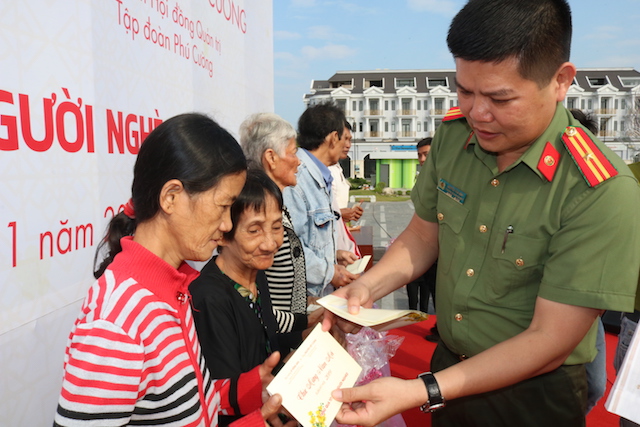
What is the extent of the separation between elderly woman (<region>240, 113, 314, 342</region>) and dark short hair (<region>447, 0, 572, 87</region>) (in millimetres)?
1413

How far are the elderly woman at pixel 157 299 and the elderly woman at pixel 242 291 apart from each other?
0.61 ft

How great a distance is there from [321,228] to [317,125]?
3.34ft

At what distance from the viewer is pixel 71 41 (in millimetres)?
1721

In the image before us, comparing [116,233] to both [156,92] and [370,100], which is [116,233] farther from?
[370,100]

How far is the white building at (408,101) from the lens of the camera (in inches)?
1839

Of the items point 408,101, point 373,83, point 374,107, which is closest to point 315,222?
point 374,107

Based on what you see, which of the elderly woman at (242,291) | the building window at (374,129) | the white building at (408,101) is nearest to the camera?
the elderly woman at (242,291)

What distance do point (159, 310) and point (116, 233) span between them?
14.8 inches

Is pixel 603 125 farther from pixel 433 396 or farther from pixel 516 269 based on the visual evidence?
pixel 433 396

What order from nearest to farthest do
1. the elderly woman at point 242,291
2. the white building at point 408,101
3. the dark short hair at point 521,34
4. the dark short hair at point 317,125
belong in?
1. the dark short hair at point 521,34
2. the elderly woman at point 242,291
3. the dark short hair at point 317,125
4. the white building at point 408,101

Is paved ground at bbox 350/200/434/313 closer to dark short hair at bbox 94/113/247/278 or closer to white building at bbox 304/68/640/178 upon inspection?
dark short hair at bbox 94/113/247/278

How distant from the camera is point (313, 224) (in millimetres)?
3244

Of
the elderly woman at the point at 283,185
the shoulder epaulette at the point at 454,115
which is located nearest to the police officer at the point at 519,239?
the shoulder epaulette at the point at 454,115

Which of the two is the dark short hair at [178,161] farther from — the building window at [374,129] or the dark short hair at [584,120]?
the building window at [374,129]
